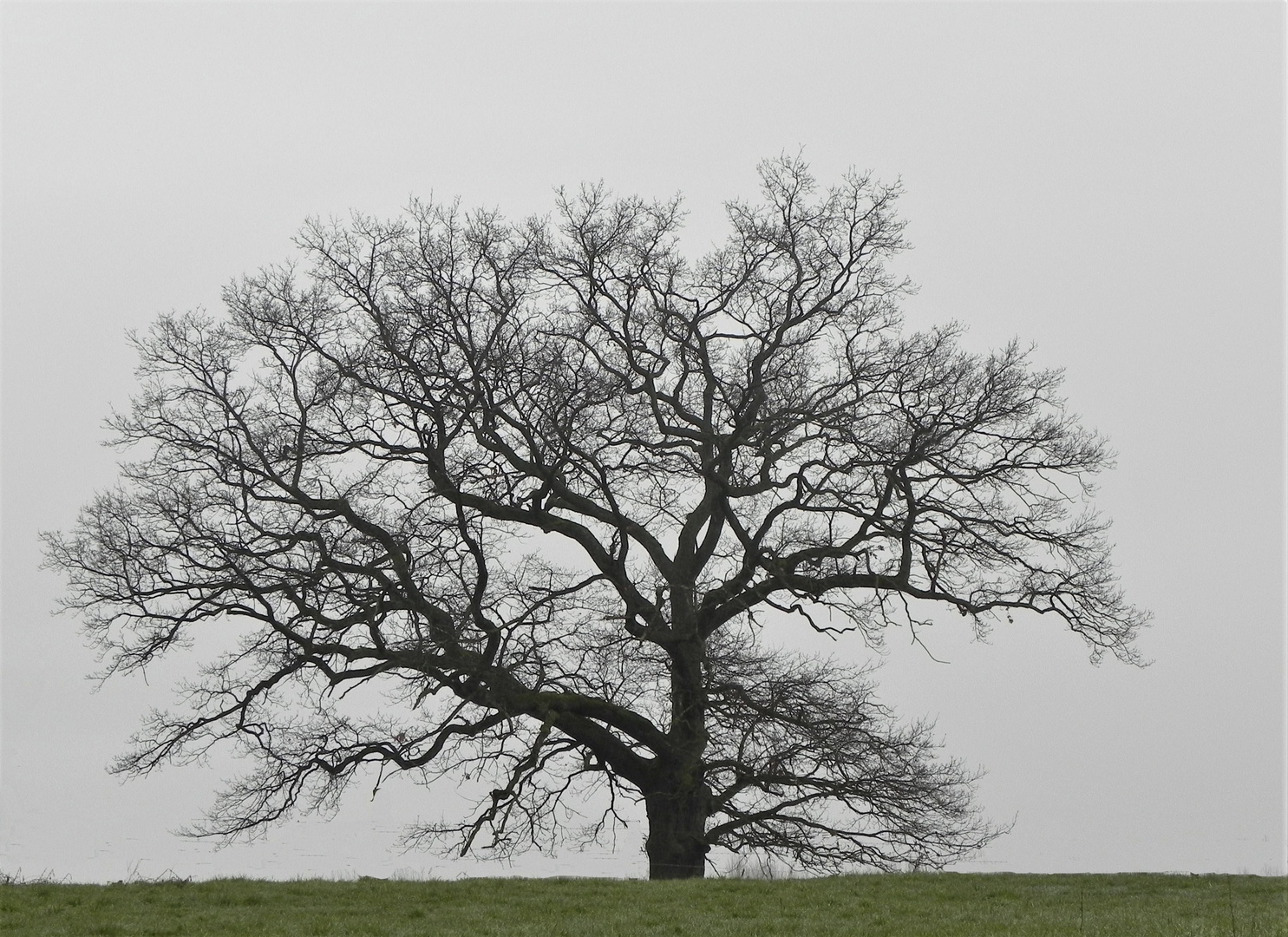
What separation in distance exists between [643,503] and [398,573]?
189 inches

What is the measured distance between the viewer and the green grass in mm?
10781

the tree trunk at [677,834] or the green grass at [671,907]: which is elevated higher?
the tree trunk at [677,834]

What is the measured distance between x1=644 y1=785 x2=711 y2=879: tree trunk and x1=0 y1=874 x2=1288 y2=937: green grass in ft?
11.9

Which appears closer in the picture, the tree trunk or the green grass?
the green grass

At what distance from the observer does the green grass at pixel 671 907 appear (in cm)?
1078

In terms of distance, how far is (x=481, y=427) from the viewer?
733 inches

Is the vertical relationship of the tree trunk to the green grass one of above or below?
above

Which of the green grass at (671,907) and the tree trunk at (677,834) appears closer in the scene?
the green grass at (671,907)

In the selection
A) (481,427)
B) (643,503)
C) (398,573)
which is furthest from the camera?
(643,503)

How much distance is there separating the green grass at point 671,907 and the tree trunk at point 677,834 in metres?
3.63

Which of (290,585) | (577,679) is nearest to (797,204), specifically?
(577,679)

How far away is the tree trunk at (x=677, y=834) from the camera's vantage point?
18531 millimetres

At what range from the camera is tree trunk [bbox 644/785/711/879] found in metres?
18.5

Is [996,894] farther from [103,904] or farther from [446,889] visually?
[103,904]
